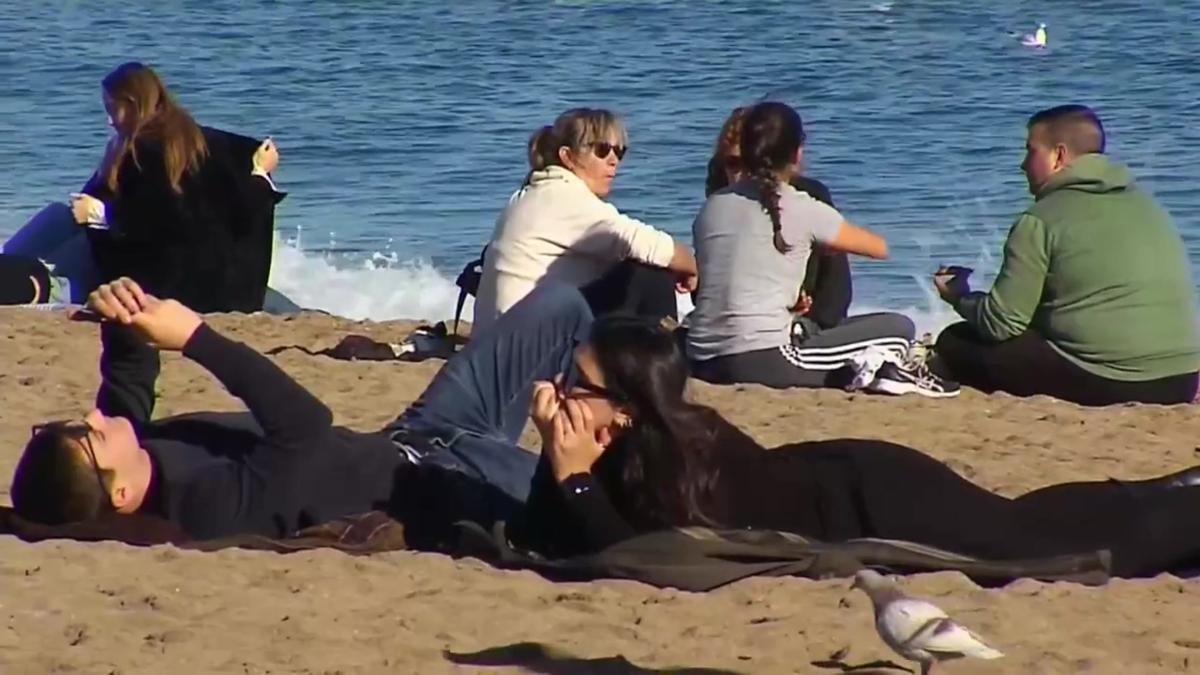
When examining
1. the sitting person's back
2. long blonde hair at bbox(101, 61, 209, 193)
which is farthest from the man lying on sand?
long blonde hair at bbox(101, 61, 209, 193)

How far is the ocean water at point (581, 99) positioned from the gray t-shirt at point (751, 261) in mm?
4156

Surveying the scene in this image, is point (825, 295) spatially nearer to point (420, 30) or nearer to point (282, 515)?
point (282, 515)

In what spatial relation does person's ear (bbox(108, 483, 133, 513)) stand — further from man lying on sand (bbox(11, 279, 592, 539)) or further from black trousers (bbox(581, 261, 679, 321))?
black trousers (bbox(581, 261, 679, 321))

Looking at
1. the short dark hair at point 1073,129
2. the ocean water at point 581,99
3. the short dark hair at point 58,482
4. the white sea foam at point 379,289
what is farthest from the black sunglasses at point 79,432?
the ocean water at point 581,99

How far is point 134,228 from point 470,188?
726cm

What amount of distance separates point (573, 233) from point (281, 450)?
9.66 feet

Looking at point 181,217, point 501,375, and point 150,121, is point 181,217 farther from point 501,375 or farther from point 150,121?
point 501,375

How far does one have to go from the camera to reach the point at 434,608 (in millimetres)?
4633

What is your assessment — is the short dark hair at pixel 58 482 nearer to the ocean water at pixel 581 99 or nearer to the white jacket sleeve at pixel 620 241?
the white jacket sleeve at pixel 620 241

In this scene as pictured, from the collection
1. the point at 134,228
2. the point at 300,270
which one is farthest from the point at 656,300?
the point at 300,270

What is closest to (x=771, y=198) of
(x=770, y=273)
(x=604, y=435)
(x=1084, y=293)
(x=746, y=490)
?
(x=770, y=273)

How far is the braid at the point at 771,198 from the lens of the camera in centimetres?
752

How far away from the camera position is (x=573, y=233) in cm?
777

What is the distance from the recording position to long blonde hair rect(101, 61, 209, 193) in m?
8.55
